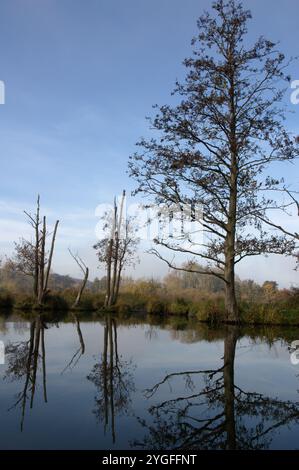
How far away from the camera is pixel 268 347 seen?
8688mm

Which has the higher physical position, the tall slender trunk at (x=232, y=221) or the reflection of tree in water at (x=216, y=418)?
the tall slender trunk at (x=232, y=221)

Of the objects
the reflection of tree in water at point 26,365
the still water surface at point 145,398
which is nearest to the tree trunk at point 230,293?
the still water surface at point 145,398

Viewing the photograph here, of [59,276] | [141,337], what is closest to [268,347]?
[141,337]

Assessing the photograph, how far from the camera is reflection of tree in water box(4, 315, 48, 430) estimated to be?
4.04 meters

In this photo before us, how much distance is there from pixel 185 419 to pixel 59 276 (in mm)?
67772

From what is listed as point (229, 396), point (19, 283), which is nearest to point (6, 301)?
point (19, 283)

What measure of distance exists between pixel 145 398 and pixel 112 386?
0.55 m

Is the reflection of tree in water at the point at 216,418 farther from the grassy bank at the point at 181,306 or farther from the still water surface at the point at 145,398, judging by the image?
the grassy bank at the point at 181,306

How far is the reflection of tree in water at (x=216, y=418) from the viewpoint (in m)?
3.04

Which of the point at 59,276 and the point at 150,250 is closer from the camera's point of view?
the point at 150,250

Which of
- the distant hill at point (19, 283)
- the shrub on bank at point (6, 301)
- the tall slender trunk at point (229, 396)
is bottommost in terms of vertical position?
the tall slender trunk at point (229, 396)

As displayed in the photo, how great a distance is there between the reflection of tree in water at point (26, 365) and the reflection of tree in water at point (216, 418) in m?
1.16

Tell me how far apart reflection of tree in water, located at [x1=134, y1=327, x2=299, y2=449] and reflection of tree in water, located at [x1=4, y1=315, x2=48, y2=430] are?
1.16 metres
